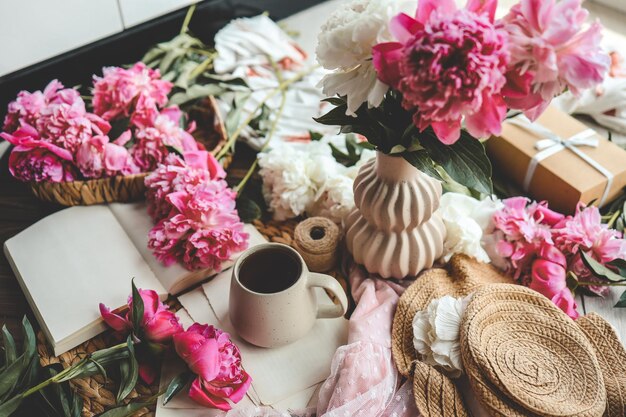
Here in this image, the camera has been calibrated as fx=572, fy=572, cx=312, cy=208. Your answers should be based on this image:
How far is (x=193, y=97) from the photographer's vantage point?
1075 mm

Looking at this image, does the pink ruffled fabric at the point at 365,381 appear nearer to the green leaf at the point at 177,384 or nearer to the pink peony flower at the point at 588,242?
the green leaf at the point at 177,384

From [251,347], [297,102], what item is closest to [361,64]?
[251,347]

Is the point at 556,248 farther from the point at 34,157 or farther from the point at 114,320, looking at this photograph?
the point at 34,157

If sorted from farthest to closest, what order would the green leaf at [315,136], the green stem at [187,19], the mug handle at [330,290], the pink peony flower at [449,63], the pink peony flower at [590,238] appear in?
1. the green stem at [187,19]
2. the green leaf at [315,136]
3. the pink peony flower at [590,238]
4. the mug handle at [330,290]
5. the pink peony flower at [449,63]

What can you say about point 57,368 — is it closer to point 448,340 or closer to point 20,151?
point 20,151

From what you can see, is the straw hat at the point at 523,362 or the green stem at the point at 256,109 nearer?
the straw hat at the point at 523,362

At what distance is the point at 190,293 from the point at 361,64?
0.41 meters

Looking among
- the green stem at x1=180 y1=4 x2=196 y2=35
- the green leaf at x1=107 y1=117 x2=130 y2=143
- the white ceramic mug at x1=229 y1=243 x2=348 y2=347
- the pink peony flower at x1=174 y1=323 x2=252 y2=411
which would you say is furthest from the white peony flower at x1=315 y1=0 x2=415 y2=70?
the green stem at x1=180 y1=4 x2=196 y2=35

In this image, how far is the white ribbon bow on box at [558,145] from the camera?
35.7 inches

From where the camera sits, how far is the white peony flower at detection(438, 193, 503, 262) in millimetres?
797

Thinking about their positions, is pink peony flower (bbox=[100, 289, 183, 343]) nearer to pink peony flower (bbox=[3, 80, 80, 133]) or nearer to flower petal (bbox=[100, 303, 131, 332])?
flower petal (bbox=[100, 303, 131, 332])

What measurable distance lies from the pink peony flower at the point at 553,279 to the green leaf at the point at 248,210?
420 mm

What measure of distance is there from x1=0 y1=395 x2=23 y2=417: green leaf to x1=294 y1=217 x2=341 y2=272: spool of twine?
393mm

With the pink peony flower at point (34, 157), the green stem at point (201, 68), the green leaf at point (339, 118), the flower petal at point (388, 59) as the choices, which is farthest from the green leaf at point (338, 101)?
the green stem at point (201, 68)
